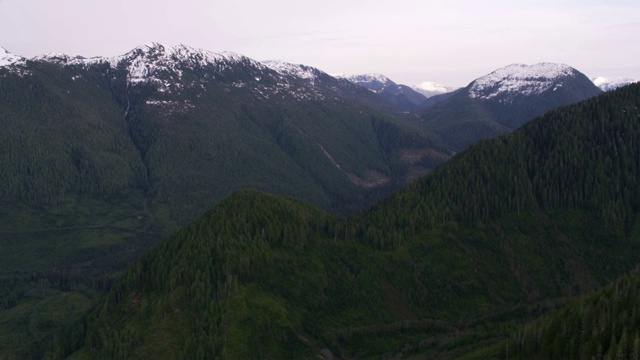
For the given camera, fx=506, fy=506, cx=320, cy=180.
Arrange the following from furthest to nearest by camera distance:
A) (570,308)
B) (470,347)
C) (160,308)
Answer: (160,308), (470,347), (570,308)

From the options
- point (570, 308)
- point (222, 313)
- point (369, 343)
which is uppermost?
point (570, 308)

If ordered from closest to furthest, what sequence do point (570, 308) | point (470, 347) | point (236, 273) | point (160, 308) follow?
point (570, 308)
point (470, 347)
point (160, 308)
point (236, 273)

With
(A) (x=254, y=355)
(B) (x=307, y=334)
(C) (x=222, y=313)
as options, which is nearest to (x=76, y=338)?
(C) (x=222, y=313)

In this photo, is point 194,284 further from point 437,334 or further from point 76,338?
point 437,334

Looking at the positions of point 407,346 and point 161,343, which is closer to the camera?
point 161,343

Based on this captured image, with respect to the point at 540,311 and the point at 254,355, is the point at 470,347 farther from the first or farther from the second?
the point at 254,355

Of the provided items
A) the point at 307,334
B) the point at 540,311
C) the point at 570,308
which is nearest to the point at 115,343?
the point at 307,334

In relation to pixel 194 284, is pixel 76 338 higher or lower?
lower

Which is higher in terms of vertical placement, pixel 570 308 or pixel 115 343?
pixel 570 308

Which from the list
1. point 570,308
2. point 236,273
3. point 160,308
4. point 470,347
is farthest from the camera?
point 236,273
